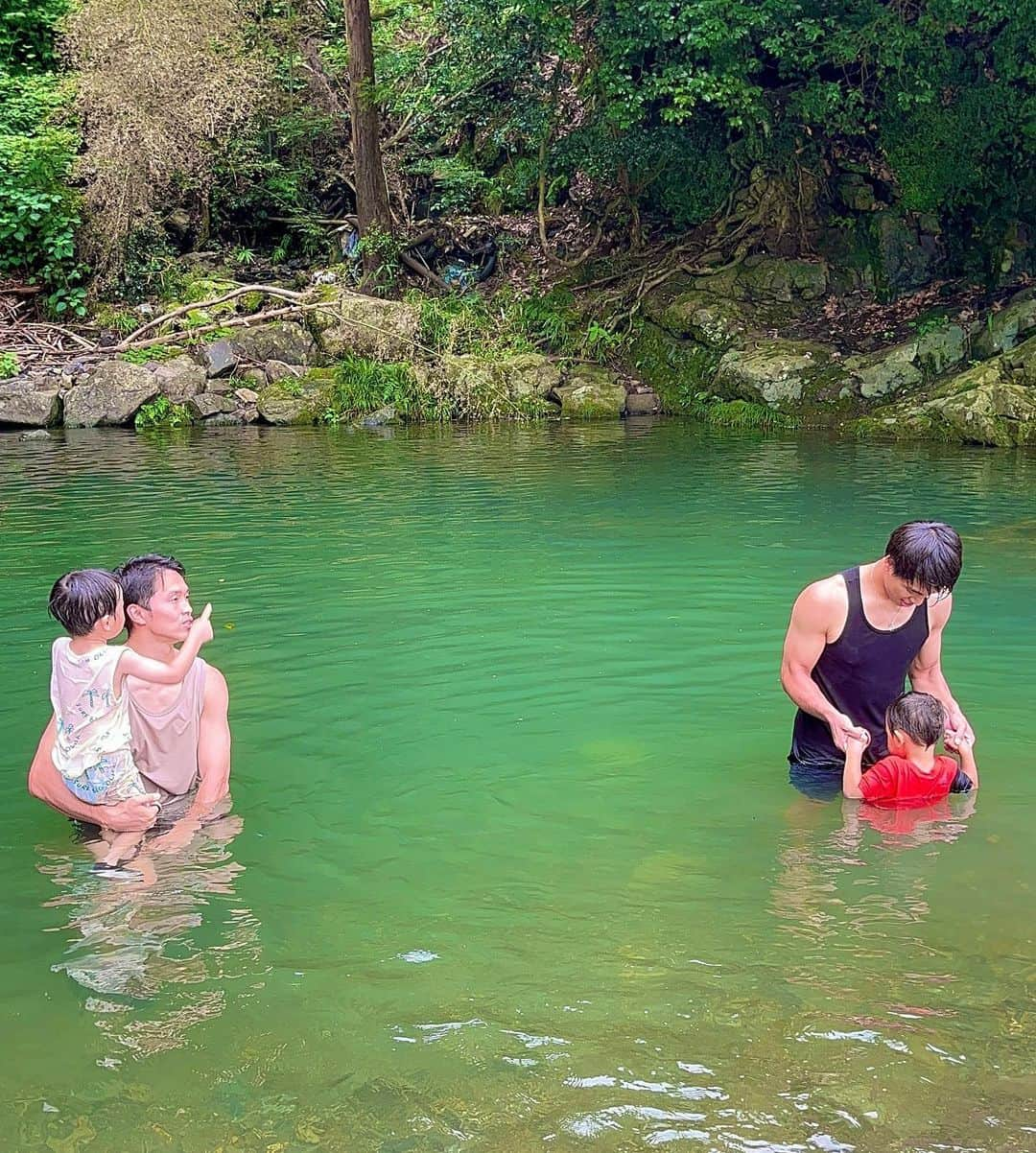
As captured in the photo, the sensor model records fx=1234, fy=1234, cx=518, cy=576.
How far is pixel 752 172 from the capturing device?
21.4 meters

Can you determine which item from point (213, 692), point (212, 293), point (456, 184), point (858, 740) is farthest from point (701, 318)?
point (213, 692)

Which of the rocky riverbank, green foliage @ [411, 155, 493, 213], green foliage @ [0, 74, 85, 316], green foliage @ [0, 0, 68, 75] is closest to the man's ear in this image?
the rocky riverbank

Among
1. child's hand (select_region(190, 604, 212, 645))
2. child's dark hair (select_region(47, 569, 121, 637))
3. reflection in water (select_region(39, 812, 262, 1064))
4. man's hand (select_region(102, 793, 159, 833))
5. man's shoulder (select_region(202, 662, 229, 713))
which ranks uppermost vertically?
child's dark hair (select_region(47, 569, 121, 637))

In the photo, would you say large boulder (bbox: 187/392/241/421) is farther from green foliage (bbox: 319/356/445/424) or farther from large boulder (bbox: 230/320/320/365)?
green foliage (bbox: 319/356/445/424)

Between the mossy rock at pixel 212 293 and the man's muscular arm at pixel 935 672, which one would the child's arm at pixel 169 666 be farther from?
the mossy rock at pixel 212 293

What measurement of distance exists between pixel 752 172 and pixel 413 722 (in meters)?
17.8

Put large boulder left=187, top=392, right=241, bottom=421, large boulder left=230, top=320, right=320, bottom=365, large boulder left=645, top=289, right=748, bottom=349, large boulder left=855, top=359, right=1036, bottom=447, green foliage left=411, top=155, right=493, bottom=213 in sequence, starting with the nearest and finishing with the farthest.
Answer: large boulder left=855, top=359, right=1036, bottom=447 < large boulder left=187, top=392, right=241, bottom=421 < large boulder left=645, top=289, right=748, bottom=349 < large boulder left=230, top=320, right=320, bottom=365 < green foliage left=411, top=155, right=493, bottom=213

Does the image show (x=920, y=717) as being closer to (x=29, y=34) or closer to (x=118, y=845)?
(x=118, y=845)

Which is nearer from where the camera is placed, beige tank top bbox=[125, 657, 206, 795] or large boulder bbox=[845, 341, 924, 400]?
beige tank top bbox=[125, 657, 206, 795]

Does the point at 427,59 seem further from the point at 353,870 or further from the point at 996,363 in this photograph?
the point at 353,870

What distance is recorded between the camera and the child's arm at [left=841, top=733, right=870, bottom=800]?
450cm

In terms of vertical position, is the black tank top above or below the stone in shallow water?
above

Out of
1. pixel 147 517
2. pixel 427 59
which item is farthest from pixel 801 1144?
pixel 427 59

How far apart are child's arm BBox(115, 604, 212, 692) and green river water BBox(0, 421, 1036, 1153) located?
0.65m
